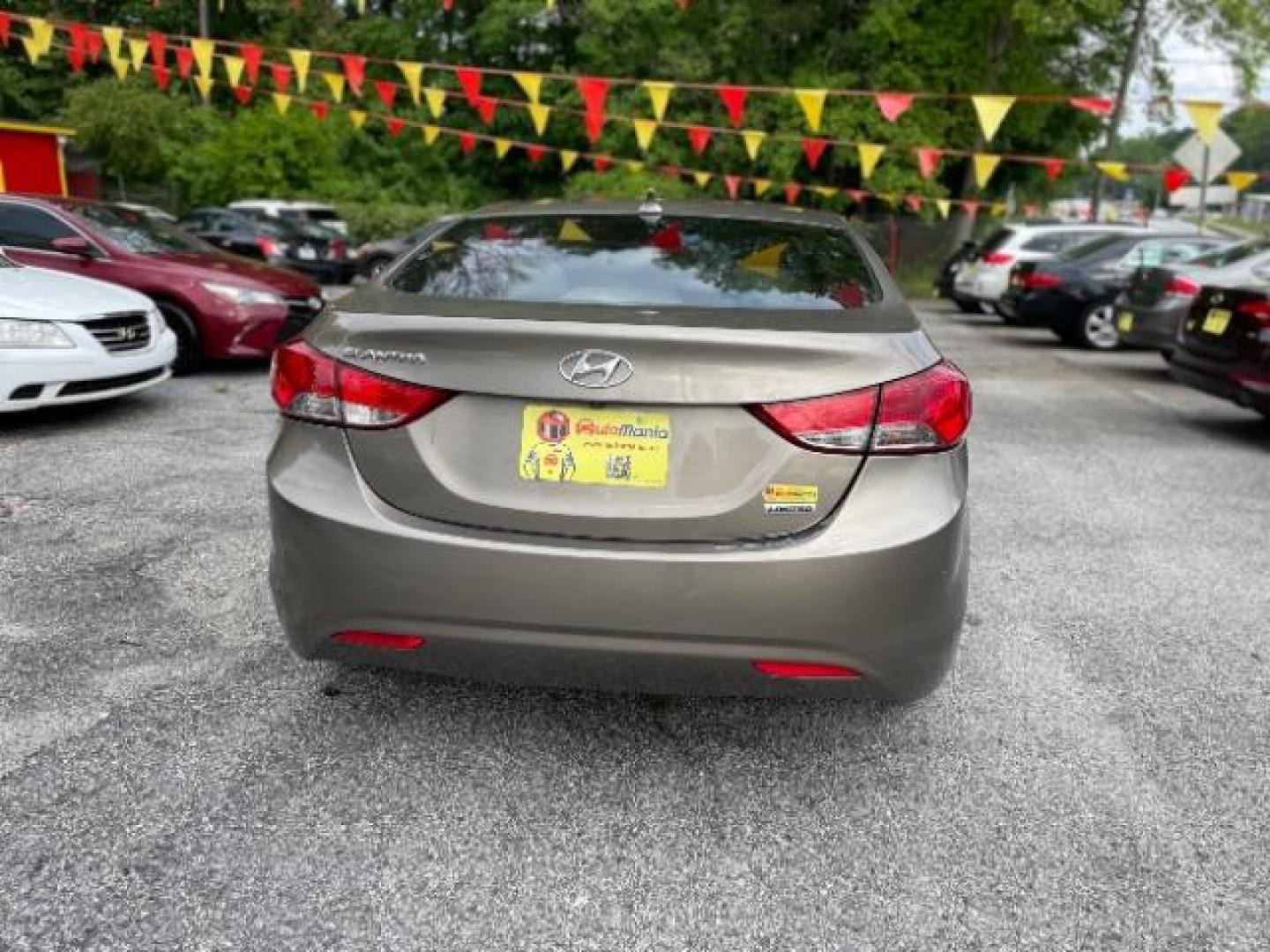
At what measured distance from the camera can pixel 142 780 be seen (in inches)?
104

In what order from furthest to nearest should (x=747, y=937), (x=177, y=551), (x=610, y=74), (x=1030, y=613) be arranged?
(x=610, y=74) → (x=177, y=551) → (x=1030, y=613) → (x=747, y=937)

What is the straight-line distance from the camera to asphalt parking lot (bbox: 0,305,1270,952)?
222cm

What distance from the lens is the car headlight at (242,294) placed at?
27.5 feet

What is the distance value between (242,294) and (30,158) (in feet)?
51.7

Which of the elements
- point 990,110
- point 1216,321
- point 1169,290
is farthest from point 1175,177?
point 1216,321

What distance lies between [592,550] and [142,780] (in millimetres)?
1334

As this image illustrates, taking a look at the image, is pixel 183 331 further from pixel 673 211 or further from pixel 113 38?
pixel 113 38

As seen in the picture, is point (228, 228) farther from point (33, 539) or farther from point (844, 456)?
point (844, 456)

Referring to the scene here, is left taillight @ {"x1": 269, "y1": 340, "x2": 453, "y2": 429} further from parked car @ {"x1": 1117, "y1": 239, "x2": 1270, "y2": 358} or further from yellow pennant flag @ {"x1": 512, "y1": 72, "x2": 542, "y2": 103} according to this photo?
yellow pennant flag @ {"x1": 512, "y1": 72, "x2": 542, "y2": 103}

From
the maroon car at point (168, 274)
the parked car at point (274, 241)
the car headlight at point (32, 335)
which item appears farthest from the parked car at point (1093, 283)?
the car headlight at point (32, 335)

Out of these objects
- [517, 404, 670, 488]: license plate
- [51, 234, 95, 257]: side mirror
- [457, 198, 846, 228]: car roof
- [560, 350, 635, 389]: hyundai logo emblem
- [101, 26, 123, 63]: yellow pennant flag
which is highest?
[101, 26, 123, 63]: yellow pennant flag

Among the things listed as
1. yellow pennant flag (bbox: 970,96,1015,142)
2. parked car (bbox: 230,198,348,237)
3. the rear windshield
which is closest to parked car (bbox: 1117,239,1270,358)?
yellow pennant flag (bbox: 970,96,1015,142)

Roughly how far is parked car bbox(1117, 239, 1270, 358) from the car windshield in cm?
858

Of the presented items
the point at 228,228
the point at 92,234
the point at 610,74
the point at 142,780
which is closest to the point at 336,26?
the point at 610,74
